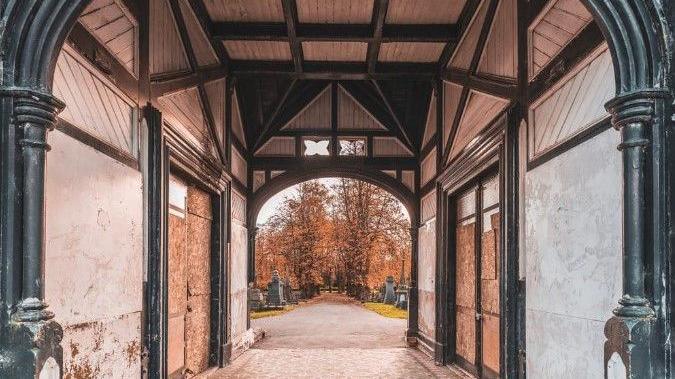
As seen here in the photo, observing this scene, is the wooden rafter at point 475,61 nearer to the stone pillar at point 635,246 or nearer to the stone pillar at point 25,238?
the stone pillar at point 635,246

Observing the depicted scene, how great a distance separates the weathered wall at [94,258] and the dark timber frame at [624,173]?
61 centimetres

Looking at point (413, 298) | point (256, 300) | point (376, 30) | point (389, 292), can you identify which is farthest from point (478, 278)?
point (389, 292)

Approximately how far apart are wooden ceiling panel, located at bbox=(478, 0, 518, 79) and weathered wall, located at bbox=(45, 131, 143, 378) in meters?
3.32

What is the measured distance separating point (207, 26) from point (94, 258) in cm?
407

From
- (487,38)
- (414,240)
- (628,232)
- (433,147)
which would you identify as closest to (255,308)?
(414,240)

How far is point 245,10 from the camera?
718 centimetres

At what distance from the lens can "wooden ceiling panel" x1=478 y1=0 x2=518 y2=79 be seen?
5605 millimetres

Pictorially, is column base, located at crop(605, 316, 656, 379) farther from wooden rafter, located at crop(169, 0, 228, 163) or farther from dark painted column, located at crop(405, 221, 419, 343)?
dark painted column, located at crop(405, 221, 419, 343)

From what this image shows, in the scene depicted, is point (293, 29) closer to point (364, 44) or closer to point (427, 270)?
point (364, 44)

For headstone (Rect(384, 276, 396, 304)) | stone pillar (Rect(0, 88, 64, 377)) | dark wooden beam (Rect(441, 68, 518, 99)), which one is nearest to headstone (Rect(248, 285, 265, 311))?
headstone (Rect(384, 276, 396, 304))

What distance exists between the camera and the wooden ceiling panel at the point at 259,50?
26.8ft

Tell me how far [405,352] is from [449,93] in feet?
13.9

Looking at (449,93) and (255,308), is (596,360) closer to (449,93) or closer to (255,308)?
(449,93)

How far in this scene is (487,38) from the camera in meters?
6.59
